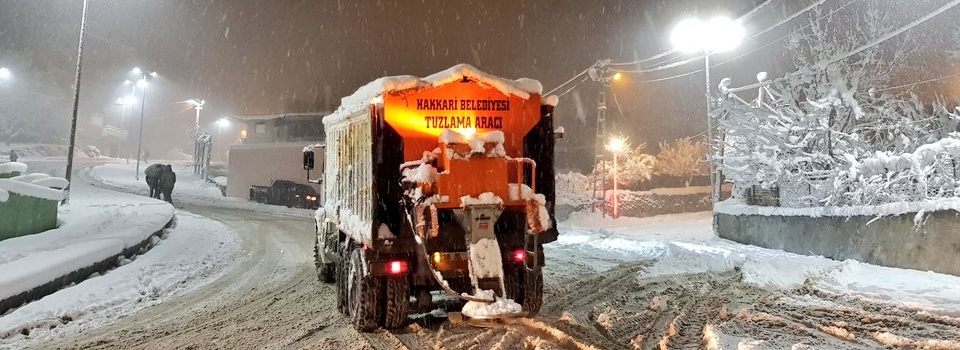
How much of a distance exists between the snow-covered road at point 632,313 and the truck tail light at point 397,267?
70cm

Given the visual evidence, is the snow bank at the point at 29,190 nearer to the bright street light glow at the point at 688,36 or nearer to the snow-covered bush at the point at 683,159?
the bright street light glow at the point at 688,36

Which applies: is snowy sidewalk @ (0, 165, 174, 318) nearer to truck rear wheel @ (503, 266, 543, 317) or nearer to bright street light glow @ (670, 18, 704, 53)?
truck rear wheel @ (503, 266, 543, 317)

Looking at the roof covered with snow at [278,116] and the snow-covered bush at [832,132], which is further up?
the roof covered with snow at [278,116]

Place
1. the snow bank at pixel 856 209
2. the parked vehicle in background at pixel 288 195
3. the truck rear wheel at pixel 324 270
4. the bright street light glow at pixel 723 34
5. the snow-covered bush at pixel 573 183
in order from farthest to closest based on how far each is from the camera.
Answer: the snow-covered bush at pixel 573 183, the parked vehicle in background at pixel 288 195, the bright street light glow at pixel 723 34, the truck rear wheel at pixel 324 270, the snow bank at pixel 856 209

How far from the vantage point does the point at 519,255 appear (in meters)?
7.21

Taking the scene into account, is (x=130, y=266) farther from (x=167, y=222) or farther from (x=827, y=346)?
(x=827, y=346)

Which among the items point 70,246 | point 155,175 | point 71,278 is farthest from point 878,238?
point 155,175

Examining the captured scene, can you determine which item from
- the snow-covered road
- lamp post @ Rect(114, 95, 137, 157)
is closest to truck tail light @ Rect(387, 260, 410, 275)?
the snow-covered road

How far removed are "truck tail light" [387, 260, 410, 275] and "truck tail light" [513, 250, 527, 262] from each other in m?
1.32

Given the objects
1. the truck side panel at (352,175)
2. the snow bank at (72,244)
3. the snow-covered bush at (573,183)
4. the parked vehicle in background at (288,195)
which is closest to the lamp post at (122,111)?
the parked vehicle in background at (288,195)

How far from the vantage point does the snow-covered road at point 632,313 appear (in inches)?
251

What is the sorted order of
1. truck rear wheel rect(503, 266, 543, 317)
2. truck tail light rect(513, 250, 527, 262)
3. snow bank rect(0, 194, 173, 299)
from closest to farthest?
1. truck tail light rect(513, 250, 527, 262)
2. truck rear wheel rect(503, 266, 543, 317)
3. snow bank rect(0, 194, 173, 299)

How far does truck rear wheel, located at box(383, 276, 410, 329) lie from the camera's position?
6840 millimetres

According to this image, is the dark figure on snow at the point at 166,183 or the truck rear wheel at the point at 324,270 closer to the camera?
the truck rear wheel at the point at 324,270
